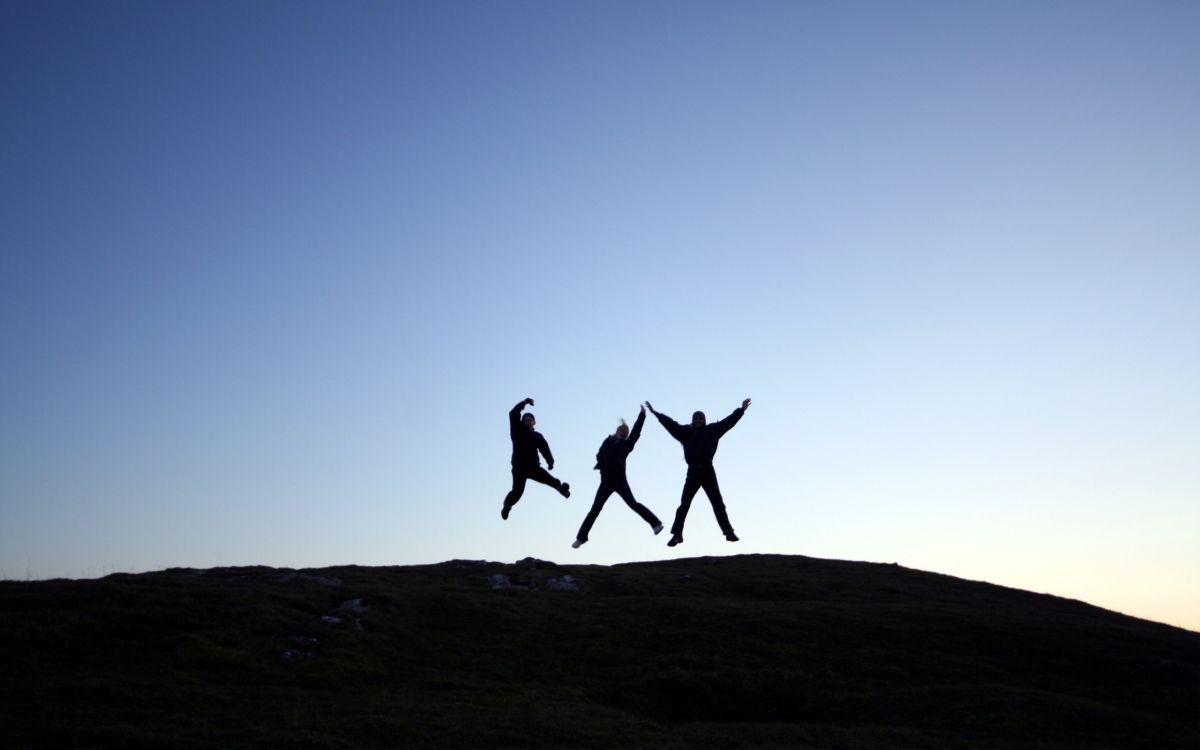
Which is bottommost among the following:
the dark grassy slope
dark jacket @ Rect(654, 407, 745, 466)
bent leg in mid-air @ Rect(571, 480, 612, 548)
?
the dark grassy slope

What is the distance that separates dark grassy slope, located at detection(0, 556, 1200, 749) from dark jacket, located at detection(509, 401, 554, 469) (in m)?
6.97

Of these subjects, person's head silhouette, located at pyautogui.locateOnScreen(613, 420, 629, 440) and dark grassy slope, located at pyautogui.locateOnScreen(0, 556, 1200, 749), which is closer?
dark grassy slope, located at pyautogui.locateOnScreen(0, 556, 1200, 749)

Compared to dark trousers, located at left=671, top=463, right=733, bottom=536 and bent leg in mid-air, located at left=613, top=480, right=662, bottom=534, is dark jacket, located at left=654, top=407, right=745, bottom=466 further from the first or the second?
bent leg in mid-air, located at left=613, top=480, right=662, bottom=534

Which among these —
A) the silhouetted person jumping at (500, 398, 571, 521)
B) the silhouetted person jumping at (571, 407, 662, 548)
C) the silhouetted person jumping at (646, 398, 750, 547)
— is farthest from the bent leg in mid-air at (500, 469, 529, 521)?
the silhouetted person jumping at (646, 398, 750, 547)

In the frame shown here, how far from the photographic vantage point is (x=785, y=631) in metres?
41.2

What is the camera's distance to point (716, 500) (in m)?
33.5

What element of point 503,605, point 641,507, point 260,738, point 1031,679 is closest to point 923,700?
point 1031,679

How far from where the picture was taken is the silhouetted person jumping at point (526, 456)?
33375mm

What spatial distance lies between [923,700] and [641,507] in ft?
35.0

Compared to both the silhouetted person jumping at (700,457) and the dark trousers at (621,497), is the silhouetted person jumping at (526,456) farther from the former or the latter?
the silhouetted person jumping at (700,457)

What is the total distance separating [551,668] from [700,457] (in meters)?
9.04

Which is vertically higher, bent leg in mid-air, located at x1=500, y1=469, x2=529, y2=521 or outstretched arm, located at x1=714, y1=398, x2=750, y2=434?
outstretched arm, located at x1=714, y1=398, x2=750, y2=434

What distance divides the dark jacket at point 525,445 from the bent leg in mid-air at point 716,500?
495 centimetres

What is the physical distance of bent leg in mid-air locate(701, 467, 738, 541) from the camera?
33438 mm
